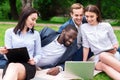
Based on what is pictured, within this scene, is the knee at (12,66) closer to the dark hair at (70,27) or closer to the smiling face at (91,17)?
the dark hair at (70,27)

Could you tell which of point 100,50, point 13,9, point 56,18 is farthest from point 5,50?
point 56,18

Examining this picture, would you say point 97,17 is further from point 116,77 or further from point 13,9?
point 13,9

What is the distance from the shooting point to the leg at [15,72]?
496 centimetres

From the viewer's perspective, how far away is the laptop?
560 cm

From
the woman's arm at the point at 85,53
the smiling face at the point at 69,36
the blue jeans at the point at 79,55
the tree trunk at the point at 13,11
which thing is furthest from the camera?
the tree trunk at the point at 13,11

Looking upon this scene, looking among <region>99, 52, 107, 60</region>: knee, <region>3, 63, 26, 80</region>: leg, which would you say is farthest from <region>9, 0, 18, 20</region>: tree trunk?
<region>3, 63, 26, 80</region>: leg

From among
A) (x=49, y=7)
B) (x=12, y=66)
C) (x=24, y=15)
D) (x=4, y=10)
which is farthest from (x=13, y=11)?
(x=12, y=66)

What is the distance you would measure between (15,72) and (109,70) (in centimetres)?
159

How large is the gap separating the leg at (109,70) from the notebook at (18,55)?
1285 millimetres

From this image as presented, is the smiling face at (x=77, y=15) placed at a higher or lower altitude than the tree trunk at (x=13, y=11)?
higher

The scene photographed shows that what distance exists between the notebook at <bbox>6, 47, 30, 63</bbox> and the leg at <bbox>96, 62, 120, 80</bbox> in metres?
1.28

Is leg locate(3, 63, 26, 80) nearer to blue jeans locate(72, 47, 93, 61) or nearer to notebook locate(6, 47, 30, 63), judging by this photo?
notebook locate(6, 47, 30, 63)

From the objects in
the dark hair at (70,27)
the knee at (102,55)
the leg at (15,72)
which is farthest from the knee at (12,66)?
the knee at (102,55)

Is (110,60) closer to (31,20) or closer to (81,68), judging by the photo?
(81,68)
